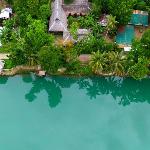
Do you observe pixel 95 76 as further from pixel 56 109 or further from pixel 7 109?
pixel 7 109

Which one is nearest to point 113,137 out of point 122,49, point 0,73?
point 122,49

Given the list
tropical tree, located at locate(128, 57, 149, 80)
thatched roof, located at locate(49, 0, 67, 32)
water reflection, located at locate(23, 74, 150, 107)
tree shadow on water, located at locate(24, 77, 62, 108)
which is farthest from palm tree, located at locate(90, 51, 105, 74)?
thatched roof, located at locate(49, 0, 67, 32)

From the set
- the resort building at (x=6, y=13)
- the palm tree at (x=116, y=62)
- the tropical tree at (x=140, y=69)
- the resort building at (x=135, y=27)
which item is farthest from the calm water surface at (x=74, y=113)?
the resort building at (x=6, y=13)

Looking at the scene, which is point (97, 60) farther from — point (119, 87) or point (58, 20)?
point (58, 20)

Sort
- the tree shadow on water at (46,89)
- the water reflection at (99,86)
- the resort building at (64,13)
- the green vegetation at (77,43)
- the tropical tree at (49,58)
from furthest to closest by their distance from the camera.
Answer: the resort building at (64,13), the water reflection at (99,86), the tree shadow on water at (46,89), the green vegetation at (77,43), the tropical tree at (49,58)

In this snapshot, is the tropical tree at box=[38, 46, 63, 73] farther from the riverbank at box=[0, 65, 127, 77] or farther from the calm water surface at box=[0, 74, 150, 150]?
the calm water surface at box=[0, 74, 150, 150]

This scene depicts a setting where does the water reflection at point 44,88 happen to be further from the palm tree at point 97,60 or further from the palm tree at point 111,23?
the palm tree at point 111,23
